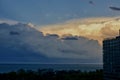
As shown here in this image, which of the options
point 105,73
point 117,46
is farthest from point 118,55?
point 105,73

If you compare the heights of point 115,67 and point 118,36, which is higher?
point 118,36

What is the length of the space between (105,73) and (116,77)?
14.4m

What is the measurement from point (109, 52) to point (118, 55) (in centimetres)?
1267

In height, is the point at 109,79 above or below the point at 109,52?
below

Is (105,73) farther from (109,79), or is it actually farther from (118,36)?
(118,36)

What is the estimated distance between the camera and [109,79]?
7544 inches

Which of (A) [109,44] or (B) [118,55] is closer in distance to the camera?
(B) [118,55]

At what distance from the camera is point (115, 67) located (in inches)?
7377

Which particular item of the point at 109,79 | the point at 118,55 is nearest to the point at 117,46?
the point at 118,55

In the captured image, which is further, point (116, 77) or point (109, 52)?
point (109, 52)

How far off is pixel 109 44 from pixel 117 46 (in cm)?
1306

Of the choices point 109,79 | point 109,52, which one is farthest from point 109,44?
point 109,79

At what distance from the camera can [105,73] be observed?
7825 inches

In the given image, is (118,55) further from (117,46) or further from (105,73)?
(105,73)
